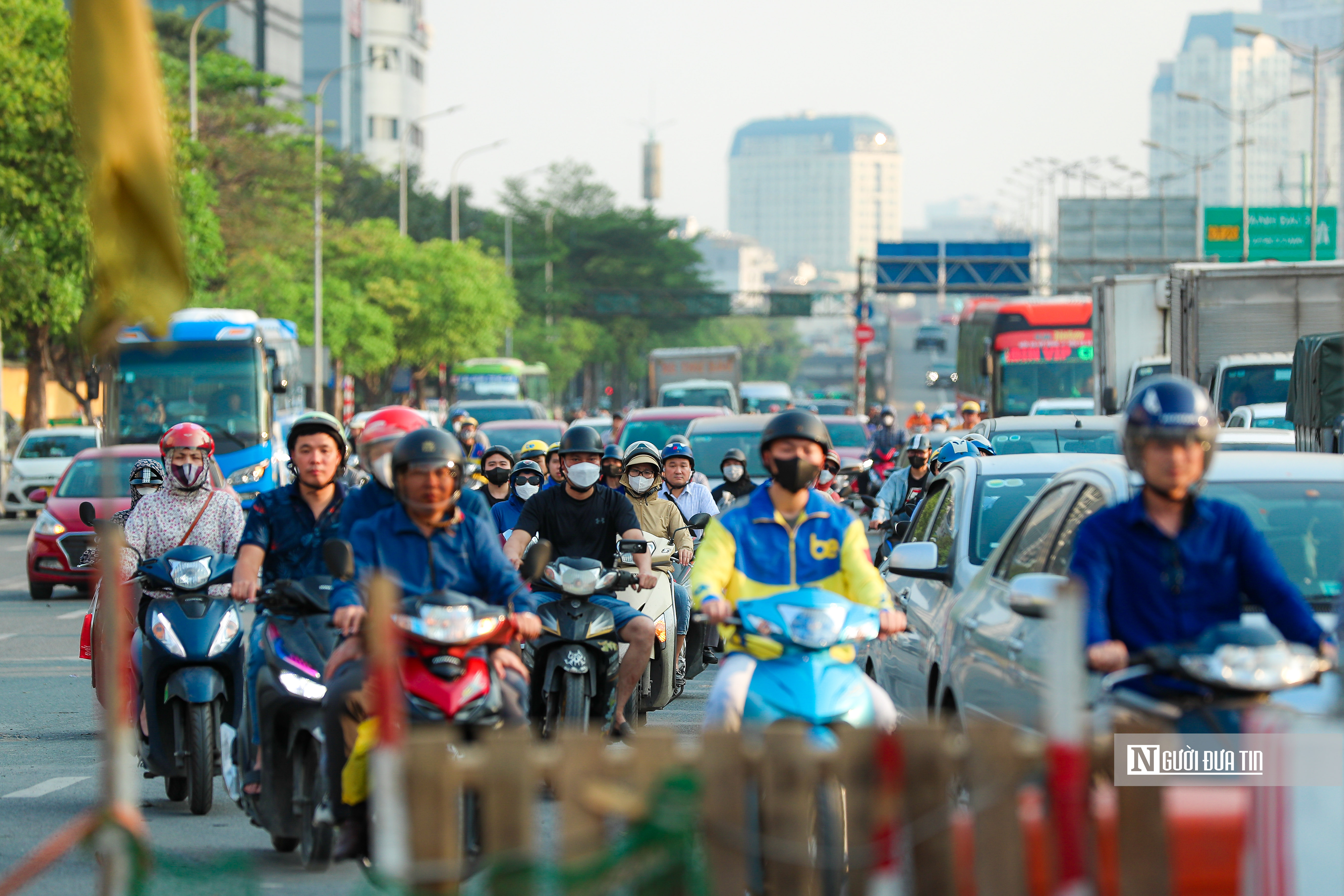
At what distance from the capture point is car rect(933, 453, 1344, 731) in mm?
6055

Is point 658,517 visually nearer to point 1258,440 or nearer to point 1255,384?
point 1258,440

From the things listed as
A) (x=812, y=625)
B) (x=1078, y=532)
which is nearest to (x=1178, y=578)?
(x=1078, y=532)

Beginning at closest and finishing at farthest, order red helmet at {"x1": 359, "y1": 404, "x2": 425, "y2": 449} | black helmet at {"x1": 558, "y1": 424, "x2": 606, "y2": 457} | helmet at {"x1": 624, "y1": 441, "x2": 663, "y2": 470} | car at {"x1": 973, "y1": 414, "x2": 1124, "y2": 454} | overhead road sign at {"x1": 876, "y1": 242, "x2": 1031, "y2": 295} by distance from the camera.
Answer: red helmet at {"x1": 359, "y1": 404, "x2": 425, "y2": 449}
black helmet at {"x1": 558, "y1": 424, "x2": 606, "y2": 457}
helmet at {"x1": 624, "y1": 441, "x2": 663, "y2": 470}
car at {"x1": 973, "y1": 414, "x2": 1124, "y2": 454}
overhead road sign at {"x1": 876, "y1": 242, "x2": 1031, "y2": 295}

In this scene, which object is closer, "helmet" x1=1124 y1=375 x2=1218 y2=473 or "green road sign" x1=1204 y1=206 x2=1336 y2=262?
"helmet" x1=1124 y1=375 x2=1218 y2=473

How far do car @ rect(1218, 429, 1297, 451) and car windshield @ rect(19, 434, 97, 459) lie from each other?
24.3 metres

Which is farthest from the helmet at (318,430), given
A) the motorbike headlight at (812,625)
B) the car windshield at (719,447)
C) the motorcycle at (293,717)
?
the car windshield at (719,447)

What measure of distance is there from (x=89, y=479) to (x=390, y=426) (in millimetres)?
15206

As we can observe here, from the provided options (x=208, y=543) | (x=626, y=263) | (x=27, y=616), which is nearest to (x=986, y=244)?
(x=626, y=263)

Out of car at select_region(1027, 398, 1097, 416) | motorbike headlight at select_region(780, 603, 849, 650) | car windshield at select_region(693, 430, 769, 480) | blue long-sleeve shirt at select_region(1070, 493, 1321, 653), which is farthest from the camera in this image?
car at select_region(1027, 398, 1097, 416)

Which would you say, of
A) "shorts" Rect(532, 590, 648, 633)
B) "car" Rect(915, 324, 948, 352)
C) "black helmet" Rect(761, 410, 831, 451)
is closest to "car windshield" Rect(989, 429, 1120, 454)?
"shorts" Rect(532, 590, 648, 633)

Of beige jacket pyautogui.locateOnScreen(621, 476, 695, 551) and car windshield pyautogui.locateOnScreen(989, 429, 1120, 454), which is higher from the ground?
car windshield pyautogui.locateOnScreen(989, 429, 1120, 454)

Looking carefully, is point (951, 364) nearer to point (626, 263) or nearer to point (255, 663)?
point (626, 263)

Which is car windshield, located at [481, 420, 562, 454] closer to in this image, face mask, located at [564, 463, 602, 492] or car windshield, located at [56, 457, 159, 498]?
car windshield, located at [56, 457, 159, 498]

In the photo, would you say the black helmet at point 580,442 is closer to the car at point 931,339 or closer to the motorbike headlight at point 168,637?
the motorbike headlight at point 168,637
